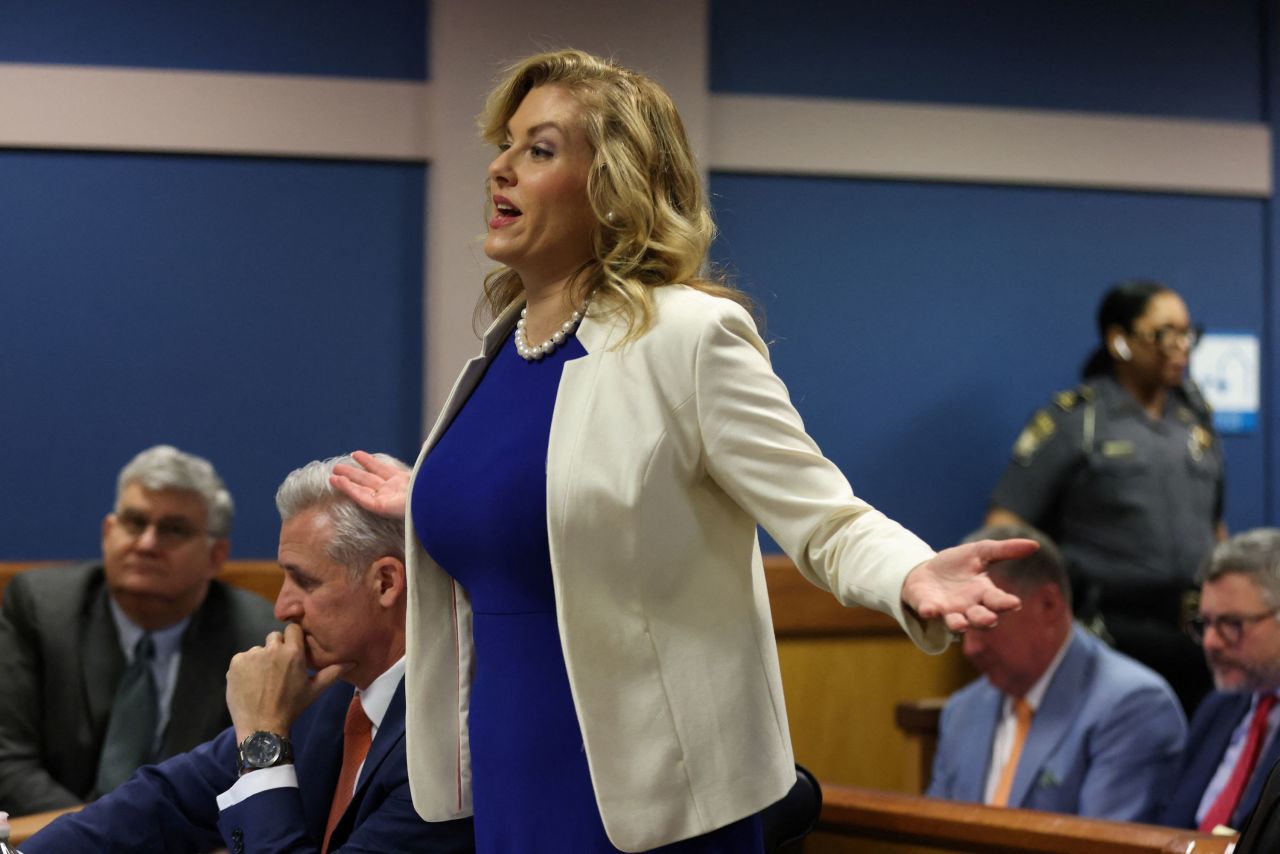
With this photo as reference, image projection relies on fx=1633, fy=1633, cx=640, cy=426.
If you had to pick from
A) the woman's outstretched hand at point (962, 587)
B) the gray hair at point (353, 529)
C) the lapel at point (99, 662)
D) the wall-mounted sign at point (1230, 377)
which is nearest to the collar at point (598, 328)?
the woman's outstretched hand at point (962, 587)

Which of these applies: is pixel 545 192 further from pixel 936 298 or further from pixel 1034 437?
pixel 936 298

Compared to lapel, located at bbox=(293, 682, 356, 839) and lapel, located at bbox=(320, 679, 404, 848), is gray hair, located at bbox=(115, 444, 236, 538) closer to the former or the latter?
lapel, located at bbox=(293, 682, 356, 839)

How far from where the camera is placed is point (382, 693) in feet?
6.42

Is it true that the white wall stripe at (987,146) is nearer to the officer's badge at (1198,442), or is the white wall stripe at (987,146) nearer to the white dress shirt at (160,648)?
the officer's badge at (1198,442)

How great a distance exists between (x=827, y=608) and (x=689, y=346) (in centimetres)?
309

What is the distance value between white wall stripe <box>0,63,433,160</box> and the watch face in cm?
280

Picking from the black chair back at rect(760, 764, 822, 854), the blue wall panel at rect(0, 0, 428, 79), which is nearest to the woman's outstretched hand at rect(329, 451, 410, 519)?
the black chair back at rect(760, 764, 822, 854)

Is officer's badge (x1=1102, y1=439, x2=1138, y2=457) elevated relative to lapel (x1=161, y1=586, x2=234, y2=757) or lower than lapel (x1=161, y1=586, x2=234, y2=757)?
elevated

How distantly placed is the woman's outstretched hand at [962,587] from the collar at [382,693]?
2.89 feet

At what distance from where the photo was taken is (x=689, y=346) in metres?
1.41

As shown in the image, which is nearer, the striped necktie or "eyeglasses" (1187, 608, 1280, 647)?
"eyeglasses" (1187, 608, 1280, 647)

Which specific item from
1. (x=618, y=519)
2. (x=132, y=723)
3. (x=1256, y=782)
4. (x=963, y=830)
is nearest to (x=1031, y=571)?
(x=1256, y=782)

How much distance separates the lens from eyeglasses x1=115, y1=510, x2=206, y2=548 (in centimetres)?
336

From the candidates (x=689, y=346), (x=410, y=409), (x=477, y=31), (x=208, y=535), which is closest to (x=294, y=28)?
(x=477, y=31)
